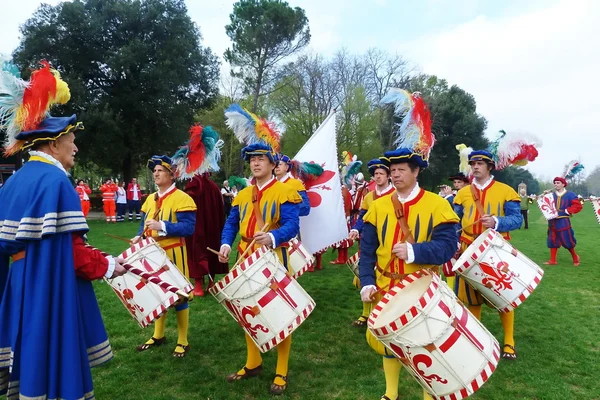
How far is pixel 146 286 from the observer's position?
353cm

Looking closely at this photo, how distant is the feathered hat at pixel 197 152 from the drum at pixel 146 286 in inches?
58.7

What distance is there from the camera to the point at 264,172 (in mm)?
3678

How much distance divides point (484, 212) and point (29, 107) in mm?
3892

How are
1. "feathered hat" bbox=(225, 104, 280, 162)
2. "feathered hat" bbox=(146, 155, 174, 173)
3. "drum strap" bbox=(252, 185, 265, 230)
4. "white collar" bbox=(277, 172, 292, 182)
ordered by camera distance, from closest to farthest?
"drum strap" bbox=(252, 185, 265, 230) → "feathered hat" bbox=(146, 155, 174, 173) → "feathered hat" bbox=(225, 104, 280, 162) → "white collar" bbox=(277, 172, 292, 182)

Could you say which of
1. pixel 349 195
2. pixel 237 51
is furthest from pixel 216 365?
pixel 237 51

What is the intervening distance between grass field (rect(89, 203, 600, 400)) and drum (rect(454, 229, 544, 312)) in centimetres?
85

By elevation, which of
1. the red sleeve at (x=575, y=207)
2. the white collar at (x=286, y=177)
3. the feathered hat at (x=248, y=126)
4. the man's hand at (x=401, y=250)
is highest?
the feathered hat at (x=248, y=126)

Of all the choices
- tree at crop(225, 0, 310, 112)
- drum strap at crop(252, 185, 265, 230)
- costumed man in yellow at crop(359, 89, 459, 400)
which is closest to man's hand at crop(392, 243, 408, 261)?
costumed man in yellow at crop(359, 89, 459, 400)

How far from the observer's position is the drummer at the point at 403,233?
8.71 feet

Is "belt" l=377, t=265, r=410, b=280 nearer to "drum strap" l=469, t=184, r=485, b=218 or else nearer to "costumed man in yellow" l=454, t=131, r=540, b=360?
"costumed man in yellow" l=454, t=131, r=540, b=360

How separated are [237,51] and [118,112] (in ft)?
30.5

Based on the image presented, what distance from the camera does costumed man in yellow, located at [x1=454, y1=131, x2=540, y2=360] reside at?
400 cm

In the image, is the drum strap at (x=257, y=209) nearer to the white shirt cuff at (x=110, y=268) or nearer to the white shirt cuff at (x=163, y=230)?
the white shirt cuff at (x=163, y=230)

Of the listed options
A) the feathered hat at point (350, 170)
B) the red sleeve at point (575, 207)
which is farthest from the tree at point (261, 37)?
the red sleeve at point (575, 207)
